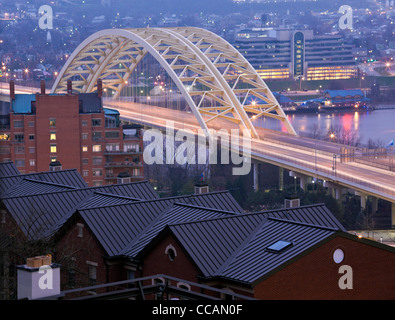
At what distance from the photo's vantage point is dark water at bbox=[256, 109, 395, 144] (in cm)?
5784

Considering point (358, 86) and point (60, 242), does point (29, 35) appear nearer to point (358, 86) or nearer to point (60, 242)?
point (358, 86)

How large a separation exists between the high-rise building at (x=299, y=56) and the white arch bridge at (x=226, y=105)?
3169 cm

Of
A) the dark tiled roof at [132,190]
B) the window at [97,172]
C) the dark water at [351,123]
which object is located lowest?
the window at [97,172]

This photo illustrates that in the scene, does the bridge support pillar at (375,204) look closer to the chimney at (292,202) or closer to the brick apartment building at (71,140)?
the brick apartment building at (71,140)

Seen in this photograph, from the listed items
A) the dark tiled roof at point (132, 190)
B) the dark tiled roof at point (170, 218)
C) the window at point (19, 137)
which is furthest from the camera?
the window at point (19, 137)

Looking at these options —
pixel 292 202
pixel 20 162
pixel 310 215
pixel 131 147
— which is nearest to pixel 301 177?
pixel 131 147

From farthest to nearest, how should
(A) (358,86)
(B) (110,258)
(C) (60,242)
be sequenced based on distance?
(A) (358,86) < (C) (60,242) < (B) (110,258)

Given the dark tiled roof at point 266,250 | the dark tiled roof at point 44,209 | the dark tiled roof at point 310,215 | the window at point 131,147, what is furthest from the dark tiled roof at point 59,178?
the window at point 131,147

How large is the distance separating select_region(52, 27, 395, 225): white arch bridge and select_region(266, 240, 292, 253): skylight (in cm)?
1731

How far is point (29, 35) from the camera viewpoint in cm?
8281

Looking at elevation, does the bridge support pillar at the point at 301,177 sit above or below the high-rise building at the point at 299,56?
below

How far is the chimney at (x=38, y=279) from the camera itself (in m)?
9.46
